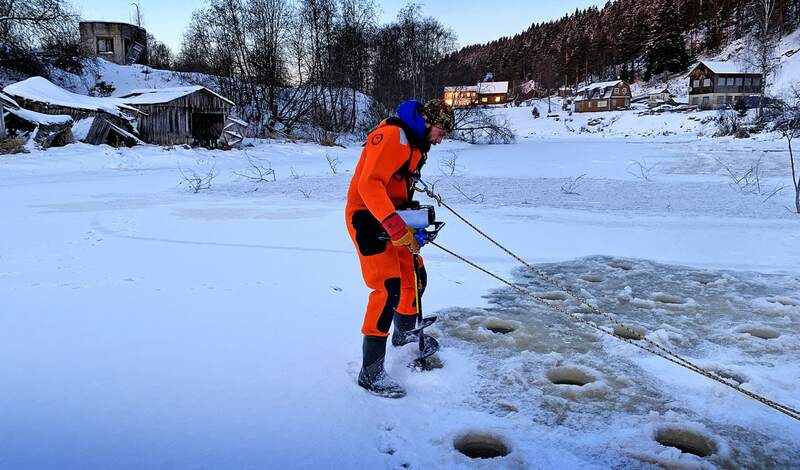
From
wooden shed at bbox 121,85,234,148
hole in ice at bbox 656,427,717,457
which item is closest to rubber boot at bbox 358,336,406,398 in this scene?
hole in ice at bbox 656,427,717,457

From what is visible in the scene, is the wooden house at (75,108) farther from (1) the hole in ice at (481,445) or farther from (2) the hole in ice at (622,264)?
(1) the hole in ice at (481,445)

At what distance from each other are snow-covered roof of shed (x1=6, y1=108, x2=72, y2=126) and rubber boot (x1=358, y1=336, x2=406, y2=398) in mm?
18839

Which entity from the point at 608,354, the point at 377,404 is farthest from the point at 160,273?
the point at 608,354

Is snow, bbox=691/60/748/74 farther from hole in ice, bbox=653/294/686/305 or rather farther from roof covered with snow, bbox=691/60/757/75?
hole in ice, bbox=653/294/686/305

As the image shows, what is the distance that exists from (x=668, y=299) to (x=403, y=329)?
2.30 m

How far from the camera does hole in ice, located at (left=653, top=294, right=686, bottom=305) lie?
13.9 ft

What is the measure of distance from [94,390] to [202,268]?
2467 millimetres

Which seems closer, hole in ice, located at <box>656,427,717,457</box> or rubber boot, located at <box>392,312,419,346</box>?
hole in ice, located at <box>656,427,717,457</box>

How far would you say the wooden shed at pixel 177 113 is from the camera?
21.8 metres

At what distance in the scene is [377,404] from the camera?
268 centimetres

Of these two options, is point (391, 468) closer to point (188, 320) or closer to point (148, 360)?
point (148, 360)

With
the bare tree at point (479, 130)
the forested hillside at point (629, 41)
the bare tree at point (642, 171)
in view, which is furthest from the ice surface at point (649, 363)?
the forested hillside at point (629, 41)

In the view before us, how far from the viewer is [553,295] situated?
14.6ft

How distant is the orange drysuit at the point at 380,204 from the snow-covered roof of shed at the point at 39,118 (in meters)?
18.7
